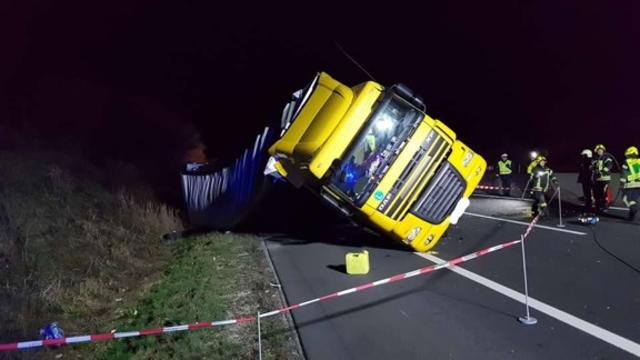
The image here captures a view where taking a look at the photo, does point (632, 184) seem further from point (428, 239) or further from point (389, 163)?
point (389, 163)

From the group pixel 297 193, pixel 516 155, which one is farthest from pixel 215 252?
pixel 516 155

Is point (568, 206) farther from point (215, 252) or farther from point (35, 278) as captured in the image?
point (35, 278)

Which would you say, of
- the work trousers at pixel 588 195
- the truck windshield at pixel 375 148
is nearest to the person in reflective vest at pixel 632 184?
the work trousers at pixel 588 195

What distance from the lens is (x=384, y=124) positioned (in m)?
7.70

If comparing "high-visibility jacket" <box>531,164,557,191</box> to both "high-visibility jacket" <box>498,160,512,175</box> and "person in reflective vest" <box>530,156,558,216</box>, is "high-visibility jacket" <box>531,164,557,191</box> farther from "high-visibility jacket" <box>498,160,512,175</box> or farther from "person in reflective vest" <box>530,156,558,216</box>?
"high-visibility jacket" <box>498,160,512,175</box>

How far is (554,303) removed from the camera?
16.4 feet

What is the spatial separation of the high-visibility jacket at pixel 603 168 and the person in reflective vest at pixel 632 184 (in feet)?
2.98

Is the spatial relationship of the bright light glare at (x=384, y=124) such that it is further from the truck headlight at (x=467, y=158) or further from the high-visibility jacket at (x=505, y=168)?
the high-visibility jacket at (x=505, y=168)

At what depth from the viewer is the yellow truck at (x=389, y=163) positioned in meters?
7.45

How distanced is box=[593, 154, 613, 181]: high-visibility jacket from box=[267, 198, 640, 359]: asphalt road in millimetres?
2216

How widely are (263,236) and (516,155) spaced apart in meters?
22.6

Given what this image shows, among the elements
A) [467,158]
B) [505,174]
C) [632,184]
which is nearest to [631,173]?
[632,184]

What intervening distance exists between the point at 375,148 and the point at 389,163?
338mm

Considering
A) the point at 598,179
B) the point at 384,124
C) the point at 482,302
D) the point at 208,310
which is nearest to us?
the point at 482,302
